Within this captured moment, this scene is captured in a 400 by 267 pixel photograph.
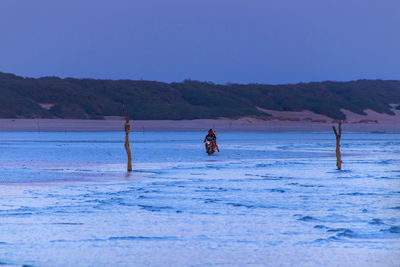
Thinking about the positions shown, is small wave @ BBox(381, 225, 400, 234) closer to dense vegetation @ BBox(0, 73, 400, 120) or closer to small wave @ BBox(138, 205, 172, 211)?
small wave @ BBox(138, 205, 172, 211)

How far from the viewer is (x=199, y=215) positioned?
44.7 feet

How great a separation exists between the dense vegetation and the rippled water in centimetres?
5748

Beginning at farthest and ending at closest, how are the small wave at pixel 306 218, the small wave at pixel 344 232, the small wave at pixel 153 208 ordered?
the small wave at pixel 153 208
the small wave at pixel 306 218
the small wave at pixel 344 232

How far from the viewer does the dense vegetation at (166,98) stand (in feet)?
271

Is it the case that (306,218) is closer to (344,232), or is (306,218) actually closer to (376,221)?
(376,221)

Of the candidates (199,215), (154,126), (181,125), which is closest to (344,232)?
(199,215)

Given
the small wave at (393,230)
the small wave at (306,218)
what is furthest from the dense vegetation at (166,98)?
the small wave at (393,230)

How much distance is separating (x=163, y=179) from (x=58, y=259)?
10451 mm

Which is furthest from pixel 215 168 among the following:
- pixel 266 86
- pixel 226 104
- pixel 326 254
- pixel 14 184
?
pixel 266 86

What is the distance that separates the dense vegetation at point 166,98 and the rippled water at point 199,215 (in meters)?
57.5

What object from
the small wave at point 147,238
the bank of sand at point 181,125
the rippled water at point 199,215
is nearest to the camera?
the rippled water at point 199,215

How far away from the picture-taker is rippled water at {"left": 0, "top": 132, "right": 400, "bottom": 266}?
33.3 feet

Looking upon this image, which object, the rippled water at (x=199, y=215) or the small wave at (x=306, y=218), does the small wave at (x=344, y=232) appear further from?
the small wave at (x=306, y=218)

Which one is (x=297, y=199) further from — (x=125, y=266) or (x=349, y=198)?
(x=125, y=266)
